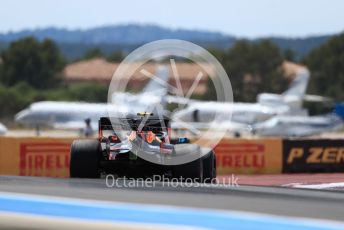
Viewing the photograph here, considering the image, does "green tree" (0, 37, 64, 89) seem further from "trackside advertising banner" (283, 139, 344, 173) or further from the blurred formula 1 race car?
the blurred formula 1 race car

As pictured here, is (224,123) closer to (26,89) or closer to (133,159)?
(133,159)

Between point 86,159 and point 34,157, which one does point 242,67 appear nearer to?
point 34,157

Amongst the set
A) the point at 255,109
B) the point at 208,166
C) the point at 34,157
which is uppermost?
the point at 208,166

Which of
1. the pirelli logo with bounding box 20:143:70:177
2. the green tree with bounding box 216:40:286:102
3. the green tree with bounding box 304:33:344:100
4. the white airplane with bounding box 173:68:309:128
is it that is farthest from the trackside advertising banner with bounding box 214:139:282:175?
the green tree with bounding box 304:33:344:100

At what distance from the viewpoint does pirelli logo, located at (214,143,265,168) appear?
25203 millimetres

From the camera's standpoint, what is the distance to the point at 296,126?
68.2 meters

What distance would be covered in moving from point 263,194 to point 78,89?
9099 centimetres

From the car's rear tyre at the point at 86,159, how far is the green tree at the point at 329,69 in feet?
307

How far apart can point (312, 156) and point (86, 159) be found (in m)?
14.0

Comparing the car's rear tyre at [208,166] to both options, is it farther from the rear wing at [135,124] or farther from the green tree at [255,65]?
the green tree at [255,65]

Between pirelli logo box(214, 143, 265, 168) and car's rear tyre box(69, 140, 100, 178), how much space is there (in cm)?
1288

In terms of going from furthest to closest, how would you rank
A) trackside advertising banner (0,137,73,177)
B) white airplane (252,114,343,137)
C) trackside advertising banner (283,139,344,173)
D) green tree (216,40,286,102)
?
green tree (216,40,286,102)
white airplane (252,114,343,137)
trackside advertising banner (283,139,344,173)
trackside advertising banner (0,137,73,177)

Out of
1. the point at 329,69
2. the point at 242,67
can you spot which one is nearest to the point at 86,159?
the point at 242,67

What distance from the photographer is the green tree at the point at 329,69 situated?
4198 inches
